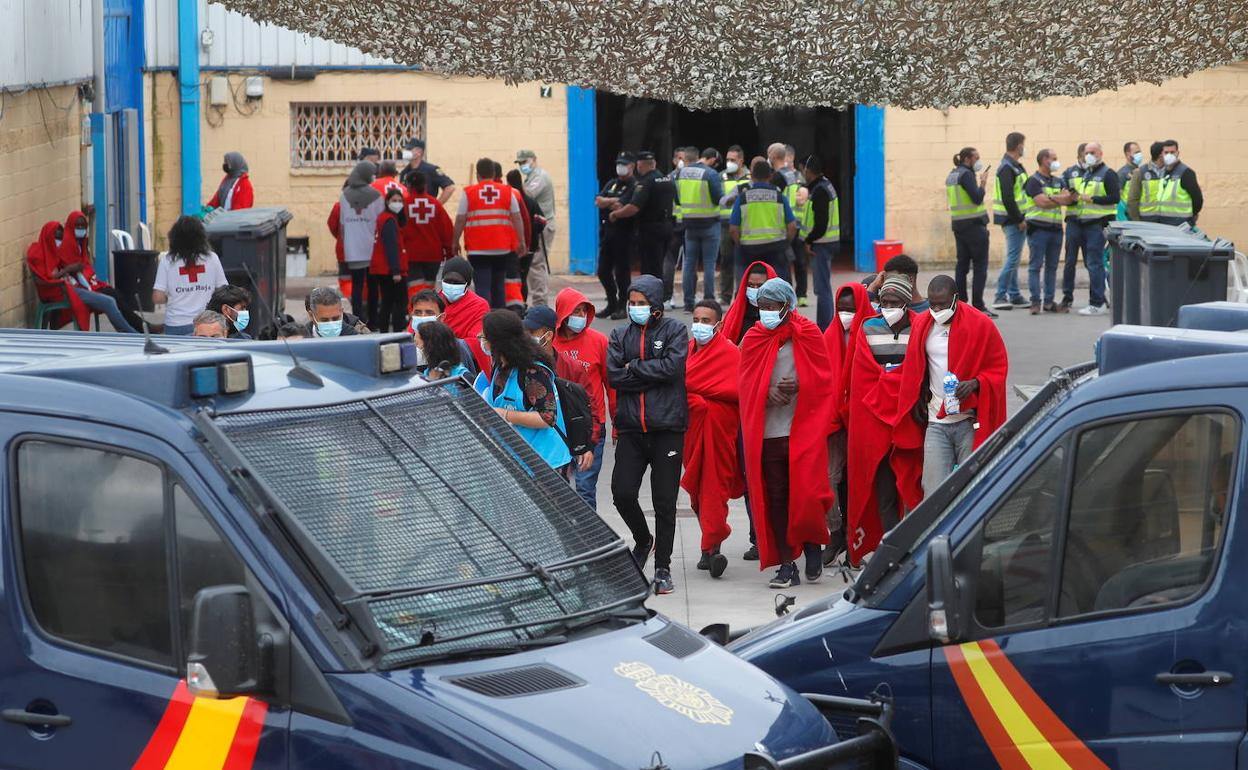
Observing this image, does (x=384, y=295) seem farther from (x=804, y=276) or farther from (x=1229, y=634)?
(x=1229, y=634)

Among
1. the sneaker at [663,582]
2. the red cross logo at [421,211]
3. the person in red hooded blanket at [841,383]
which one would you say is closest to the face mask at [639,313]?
the person in red hooded blanket at [841,383]

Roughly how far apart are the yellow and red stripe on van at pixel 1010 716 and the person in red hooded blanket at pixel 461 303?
643 centimetres

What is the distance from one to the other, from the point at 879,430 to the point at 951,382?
56cm

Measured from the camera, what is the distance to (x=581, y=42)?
43.7ft

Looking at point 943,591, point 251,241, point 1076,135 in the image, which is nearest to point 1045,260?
point 1076,135

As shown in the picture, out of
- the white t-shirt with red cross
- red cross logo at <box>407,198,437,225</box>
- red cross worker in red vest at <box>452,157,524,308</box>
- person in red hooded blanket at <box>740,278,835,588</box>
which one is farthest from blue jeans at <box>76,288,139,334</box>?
person in red hooded blanket at <box>740,278,835,588</box>

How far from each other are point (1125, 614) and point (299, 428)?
2.26m

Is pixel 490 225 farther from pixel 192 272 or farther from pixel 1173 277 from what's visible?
pixel 1173 277

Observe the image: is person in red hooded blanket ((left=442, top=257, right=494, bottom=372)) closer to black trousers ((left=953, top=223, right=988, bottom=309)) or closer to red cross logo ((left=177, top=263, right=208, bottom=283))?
red cross logo ((left=177, top=263, right=208, bottom=283))

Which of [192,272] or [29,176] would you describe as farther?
[29,176]

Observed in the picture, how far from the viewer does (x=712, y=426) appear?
10.1m

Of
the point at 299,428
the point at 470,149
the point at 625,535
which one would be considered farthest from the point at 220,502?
the point at 470,149

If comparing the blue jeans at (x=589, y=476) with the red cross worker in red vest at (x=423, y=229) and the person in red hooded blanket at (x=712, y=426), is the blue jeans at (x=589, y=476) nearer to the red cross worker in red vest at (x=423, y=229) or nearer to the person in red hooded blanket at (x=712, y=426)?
the person in red hooded blanket at (x=712, y=426)

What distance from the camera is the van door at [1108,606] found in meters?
4.72
